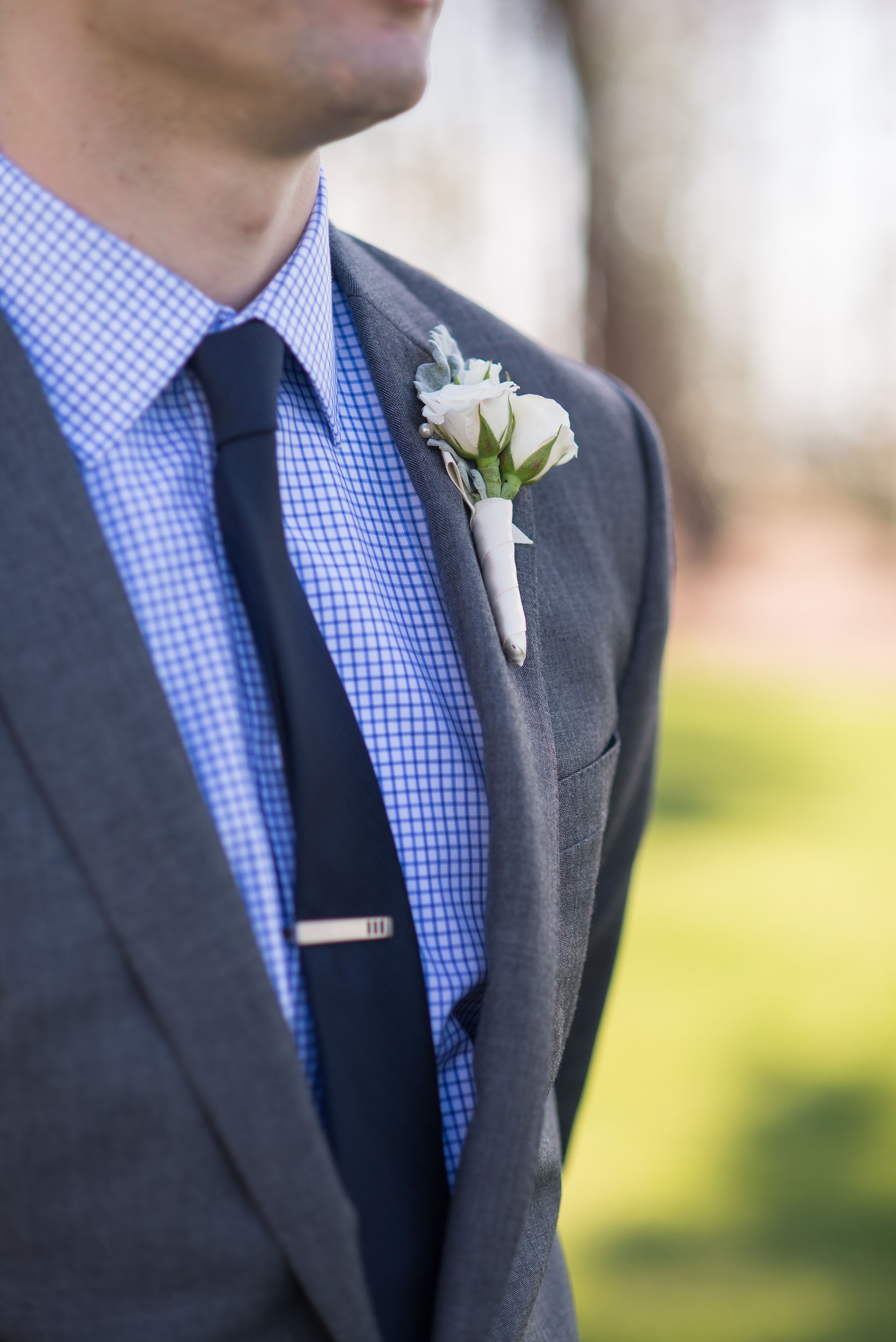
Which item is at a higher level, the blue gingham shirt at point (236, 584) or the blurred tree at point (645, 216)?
the blue gingham shirt at point (236, 584)

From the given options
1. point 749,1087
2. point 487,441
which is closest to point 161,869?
point 487,441

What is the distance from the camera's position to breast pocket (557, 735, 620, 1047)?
125 centimetres

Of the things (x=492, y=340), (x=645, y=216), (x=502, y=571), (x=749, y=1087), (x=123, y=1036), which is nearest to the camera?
(x=123, y=1036)

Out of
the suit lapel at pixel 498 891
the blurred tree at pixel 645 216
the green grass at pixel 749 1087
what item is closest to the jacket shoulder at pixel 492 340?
the suit lapel at pixel 498 891

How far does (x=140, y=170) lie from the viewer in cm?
104

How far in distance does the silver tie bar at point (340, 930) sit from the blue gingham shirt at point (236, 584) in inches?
0.7

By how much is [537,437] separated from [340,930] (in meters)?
0.55

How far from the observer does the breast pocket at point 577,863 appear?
4.10ft

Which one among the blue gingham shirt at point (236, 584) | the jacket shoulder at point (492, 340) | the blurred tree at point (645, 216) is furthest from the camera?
the blurred tree at point (645, 216)

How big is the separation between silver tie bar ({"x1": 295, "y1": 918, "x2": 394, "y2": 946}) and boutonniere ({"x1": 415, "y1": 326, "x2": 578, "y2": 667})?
31 cm

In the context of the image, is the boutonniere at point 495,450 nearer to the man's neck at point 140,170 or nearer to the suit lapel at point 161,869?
the man's neck at point 140,170

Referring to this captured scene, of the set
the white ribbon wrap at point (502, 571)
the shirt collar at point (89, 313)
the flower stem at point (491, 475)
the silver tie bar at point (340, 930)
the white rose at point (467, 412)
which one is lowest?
the silver tie bar at point (340, 930)

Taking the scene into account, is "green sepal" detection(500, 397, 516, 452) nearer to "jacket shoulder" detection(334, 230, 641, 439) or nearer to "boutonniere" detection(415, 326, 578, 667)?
"boutonniere" detection(415, 326, 578, 667)

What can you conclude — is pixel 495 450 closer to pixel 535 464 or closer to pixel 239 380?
pixel 535 464
